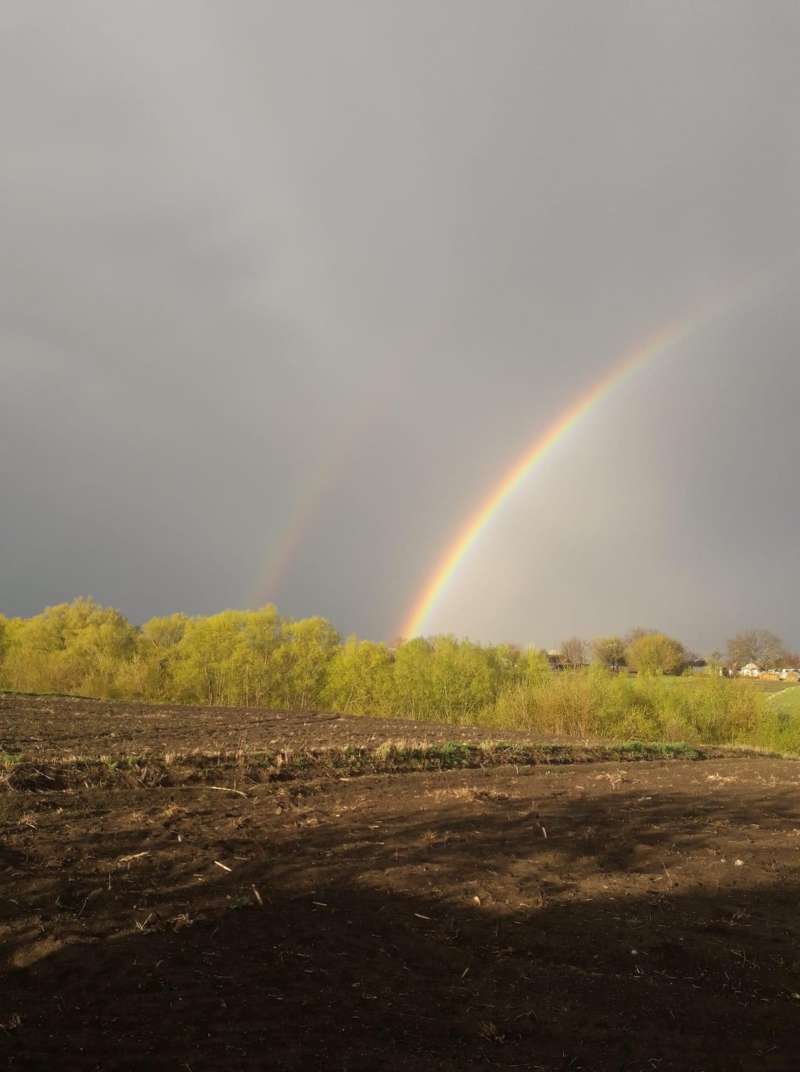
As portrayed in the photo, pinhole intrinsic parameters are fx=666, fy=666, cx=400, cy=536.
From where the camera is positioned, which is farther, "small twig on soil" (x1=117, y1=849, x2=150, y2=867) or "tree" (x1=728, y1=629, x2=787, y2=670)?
"tree" (x1=728, y1=629, x2=787, y2=670)

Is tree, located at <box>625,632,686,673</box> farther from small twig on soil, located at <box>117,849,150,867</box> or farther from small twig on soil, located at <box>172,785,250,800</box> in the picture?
small twig on soil, located at <box>117,849,150,867</box>

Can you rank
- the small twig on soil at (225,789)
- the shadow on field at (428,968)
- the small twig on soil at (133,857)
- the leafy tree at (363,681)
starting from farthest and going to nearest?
1. the leafy tree at (363,681)
2. the small twig on soil at (225,789)
3. the small twig on soil at (133,857)
4. the shadow on field at (428,968)

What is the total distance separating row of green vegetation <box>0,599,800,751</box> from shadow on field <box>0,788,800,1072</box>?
3545 cm

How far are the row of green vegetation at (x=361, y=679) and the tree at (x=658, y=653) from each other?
1016 inches

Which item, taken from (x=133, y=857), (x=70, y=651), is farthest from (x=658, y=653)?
(x=133, y=857)

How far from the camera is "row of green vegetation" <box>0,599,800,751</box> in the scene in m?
43.4

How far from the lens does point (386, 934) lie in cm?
619

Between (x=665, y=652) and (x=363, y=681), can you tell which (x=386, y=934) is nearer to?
(x=363, y=681)

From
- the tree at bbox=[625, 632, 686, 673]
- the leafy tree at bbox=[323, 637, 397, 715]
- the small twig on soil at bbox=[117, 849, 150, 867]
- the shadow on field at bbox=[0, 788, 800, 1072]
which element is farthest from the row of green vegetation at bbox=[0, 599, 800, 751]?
the small twig on soil at bbox=[117, 849, 150, 867]

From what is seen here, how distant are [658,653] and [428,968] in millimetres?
76976

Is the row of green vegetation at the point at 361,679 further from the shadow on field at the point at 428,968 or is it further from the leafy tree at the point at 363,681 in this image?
the shadow on field at the point at 428,968

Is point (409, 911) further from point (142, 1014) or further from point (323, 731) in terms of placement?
point (323, 731)

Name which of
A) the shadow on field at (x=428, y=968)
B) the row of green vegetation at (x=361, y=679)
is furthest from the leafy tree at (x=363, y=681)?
the shadow on field at (x=428, y=968)

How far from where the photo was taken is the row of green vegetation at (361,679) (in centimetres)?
4341
